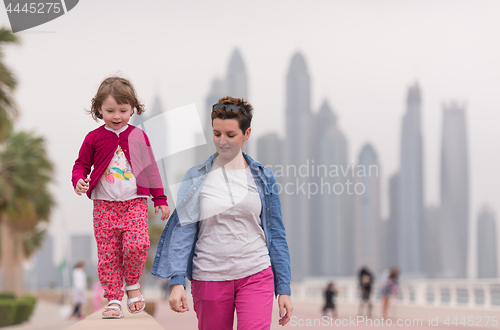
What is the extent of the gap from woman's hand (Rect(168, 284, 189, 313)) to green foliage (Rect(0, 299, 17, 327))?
1918 centimetres

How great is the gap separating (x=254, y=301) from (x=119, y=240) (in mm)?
1034

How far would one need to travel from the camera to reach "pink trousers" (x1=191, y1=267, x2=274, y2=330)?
9.55 feet

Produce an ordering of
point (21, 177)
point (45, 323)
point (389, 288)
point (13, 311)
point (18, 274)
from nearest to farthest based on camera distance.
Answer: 1. point (389, 288)
2. point (13, 311)
3. point (21, 177)
4. point (45, 323)
5. point (18, 274)

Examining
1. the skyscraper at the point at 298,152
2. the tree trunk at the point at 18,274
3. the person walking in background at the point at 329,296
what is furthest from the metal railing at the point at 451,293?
the skyscraper at the point at 298,152

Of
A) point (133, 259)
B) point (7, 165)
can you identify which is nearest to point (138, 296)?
point (133, 259)

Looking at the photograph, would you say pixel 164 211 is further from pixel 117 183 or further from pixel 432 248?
pixel 432 248

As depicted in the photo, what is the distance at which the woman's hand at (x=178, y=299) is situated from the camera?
274 cm

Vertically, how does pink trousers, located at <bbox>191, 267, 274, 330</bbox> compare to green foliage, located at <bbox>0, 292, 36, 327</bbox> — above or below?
above

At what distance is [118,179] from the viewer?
3473 millimetres

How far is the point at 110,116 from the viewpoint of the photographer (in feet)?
11.3

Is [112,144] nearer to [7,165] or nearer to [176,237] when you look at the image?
[176,237]

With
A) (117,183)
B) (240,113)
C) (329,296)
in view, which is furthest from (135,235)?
(329,296)

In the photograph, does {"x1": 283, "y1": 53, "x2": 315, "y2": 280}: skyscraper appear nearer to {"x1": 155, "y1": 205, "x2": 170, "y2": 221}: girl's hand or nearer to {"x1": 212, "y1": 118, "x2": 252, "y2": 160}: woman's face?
{"x1": 155, "y1": 205, "x2": 170, "y2": 221}: girl's hand

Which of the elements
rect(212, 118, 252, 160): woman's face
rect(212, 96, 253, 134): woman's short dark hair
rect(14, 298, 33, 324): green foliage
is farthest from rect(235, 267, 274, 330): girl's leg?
rect(14, 298, 33, 324): green foliage
